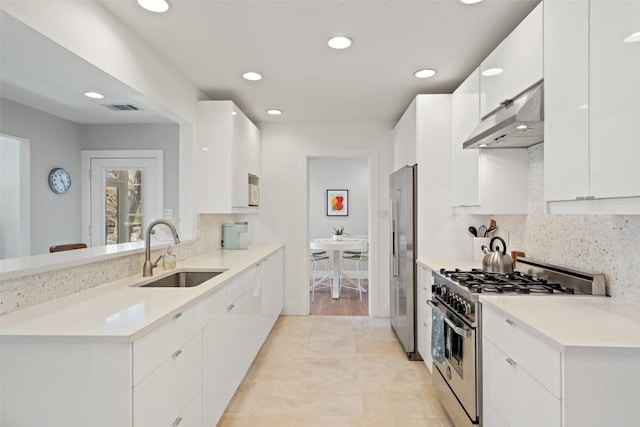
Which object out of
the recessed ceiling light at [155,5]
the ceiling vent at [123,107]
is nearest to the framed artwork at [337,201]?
the ceiling vent at [123,107]

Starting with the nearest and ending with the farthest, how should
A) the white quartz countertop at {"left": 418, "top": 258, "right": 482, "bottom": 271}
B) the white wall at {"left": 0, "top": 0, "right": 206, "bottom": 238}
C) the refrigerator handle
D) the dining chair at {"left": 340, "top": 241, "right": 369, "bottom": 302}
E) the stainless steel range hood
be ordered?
the white wall at {"left": 0, "top": 0, "right": 206, "bottom": 238} → the stainless steel range hood → the white quartz countertop at {"left": 418, "top": 258, "right": 482, "bottom": 271} → the refrigerator handle → the dining chair at {"left": 340, "top": 241, "right": 369, "bottom": 302}

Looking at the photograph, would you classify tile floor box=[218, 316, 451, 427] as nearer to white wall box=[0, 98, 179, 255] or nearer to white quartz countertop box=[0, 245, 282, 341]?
white quartz countertop box=[0, 245, 282, 341]

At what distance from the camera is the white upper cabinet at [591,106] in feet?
4.07

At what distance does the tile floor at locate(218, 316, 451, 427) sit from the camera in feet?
7.68

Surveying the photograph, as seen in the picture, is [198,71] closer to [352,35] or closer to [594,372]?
[352,35]

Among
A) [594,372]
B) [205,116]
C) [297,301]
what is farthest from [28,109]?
[594,372]

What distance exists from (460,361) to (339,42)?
2.10m

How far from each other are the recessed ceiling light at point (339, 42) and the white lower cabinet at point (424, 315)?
5.76 ft

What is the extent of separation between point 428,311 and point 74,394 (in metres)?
2.37

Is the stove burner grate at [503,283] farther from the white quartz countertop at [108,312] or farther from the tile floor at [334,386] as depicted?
the white quartz countertop at [108,312]

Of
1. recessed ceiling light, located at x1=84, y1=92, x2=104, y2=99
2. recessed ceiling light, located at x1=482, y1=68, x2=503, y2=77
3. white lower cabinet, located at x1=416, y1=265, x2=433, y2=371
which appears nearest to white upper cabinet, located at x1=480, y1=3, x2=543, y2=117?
recessed ceiling light, located at x1=482, y1=68, x2=503, y2=77

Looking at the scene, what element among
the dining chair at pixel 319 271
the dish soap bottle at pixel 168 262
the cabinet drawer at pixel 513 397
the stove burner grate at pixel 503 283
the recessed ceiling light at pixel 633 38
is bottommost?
the dining chair at pixel 319 271

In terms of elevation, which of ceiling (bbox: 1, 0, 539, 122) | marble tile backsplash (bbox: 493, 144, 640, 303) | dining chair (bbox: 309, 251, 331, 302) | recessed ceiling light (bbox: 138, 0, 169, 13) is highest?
ceiling (bbox: 1, 0, 539, 122)

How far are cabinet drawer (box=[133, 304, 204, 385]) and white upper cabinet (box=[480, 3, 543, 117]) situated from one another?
6.68 feet
